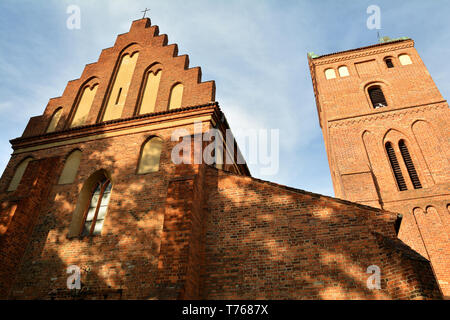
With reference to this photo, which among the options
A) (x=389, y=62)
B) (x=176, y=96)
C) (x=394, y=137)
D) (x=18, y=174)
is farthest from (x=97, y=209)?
(x=389, y=62)

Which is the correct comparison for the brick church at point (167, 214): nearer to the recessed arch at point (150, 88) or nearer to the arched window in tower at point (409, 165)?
the recessed arch at point (150, 88)

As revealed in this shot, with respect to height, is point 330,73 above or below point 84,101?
above

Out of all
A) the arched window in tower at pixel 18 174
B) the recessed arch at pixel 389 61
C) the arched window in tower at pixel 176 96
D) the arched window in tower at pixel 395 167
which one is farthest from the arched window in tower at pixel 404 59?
the arched window in tower at pixel 18 174

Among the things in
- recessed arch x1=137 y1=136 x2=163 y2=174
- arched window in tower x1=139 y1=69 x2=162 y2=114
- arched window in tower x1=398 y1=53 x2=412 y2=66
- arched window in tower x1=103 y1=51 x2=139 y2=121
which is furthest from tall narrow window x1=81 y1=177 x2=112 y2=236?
arched window in tower x1=398 y1=53 x2=412 y2=66

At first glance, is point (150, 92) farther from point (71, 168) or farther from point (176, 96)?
point (71, 168)

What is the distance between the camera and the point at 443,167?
599 inches

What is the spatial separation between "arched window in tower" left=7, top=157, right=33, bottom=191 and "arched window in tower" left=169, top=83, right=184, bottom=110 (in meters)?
5.51

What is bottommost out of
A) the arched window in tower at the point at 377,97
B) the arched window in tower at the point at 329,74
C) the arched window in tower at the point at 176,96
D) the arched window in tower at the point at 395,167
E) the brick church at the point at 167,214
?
the brick church at the point at 167,214

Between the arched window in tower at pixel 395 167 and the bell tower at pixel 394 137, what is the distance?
0.04 m

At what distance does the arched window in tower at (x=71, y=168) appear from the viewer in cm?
992

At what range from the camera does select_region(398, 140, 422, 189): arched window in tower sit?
15503 mm

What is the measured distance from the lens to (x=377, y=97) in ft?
65.9

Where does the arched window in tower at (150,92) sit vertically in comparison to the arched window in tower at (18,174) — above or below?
above
